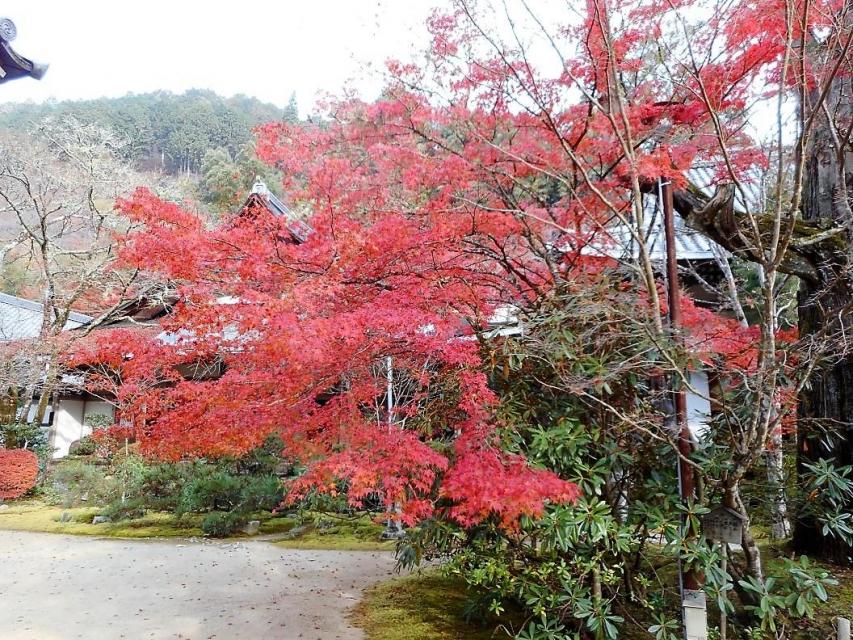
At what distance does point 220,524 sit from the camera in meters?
8.48

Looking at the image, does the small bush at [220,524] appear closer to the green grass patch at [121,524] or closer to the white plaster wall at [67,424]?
the green grass patch at [121,524]

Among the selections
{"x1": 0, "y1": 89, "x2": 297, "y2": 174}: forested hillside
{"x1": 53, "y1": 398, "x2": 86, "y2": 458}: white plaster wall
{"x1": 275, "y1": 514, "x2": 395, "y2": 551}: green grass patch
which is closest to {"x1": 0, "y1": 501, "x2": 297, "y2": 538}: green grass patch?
{"x1": 275, "y1": 514, "x2": 395, "y2": 551}: green grass patch

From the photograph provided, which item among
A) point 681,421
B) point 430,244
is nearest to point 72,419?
point 430,244

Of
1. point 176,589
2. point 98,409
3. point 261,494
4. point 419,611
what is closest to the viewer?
point 419,611

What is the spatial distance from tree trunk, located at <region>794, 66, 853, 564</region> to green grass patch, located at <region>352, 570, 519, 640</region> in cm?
277

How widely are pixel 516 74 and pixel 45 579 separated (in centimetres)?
717

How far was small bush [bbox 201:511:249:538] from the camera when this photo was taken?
333 inches

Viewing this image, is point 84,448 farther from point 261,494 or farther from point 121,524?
point 261,494

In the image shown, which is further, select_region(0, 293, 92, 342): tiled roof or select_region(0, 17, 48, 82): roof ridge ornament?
select_region(0, 293, 92, 342): tiled roof

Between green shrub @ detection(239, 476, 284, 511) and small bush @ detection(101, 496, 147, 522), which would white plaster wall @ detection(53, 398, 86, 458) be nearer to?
small bush @ detection(101, 496, 147, 522)

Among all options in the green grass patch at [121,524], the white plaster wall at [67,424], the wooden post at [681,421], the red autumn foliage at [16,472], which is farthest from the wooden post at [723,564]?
the white plaster wall at [67,424]

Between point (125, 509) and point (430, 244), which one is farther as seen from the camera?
point (125, 509)

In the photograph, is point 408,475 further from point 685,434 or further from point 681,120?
point 681,120

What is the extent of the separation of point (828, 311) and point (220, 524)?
8203 mm
